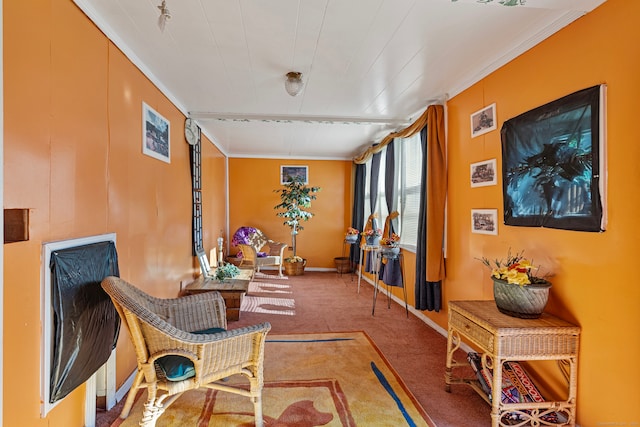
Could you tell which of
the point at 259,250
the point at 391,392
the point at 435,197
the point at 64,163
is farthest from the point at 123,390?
the point at 259,250

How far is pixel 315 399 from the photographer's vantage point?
85.2 inches

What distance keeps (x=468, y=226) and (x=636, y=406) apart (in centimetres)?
157

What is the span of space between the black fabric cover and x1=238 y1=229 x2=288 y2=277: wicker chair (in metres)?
3.81

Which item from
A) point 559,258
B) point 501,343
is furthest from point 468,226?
point 501,343

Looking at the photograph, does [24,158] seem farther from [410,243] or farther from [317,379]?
[410,243]

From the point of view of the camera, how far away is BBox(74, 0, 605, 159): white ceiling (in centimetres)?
181

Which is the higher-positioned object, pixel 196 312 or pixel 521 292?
pixel 521 292

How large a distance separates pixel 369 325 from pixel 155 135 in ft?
9.48

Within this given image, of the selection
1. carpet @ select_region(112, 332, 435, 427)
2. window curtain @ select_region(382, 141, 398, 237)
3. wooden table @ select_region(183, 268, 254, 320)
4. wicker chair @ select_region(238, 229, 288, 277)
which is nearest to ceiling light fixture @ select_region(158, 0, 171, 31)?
carpet @ select_region(112, 332, 435, 427)

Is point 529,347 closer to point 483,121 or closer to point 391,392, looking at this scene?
point 391,392

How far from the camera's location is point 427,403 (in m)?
2.15

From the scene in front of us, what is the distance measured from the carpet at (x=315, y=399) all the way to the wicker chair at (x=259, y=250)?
10.1 feet

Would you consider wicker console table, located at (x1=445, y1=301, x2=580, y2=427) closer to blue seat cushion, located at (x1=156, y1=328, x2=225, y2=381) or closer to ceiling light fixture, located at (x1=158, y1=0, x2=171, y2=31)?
blue seat cushion, located at (x1=156, y1=328, x2=225, y2=381)

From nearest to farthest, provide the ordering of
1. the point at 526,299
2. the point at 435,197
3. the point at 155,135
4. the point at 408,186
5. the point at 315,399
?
the point at 526,299
the point at 315,399
the point at 155,135
the point at 435,197
the point at 408,186
